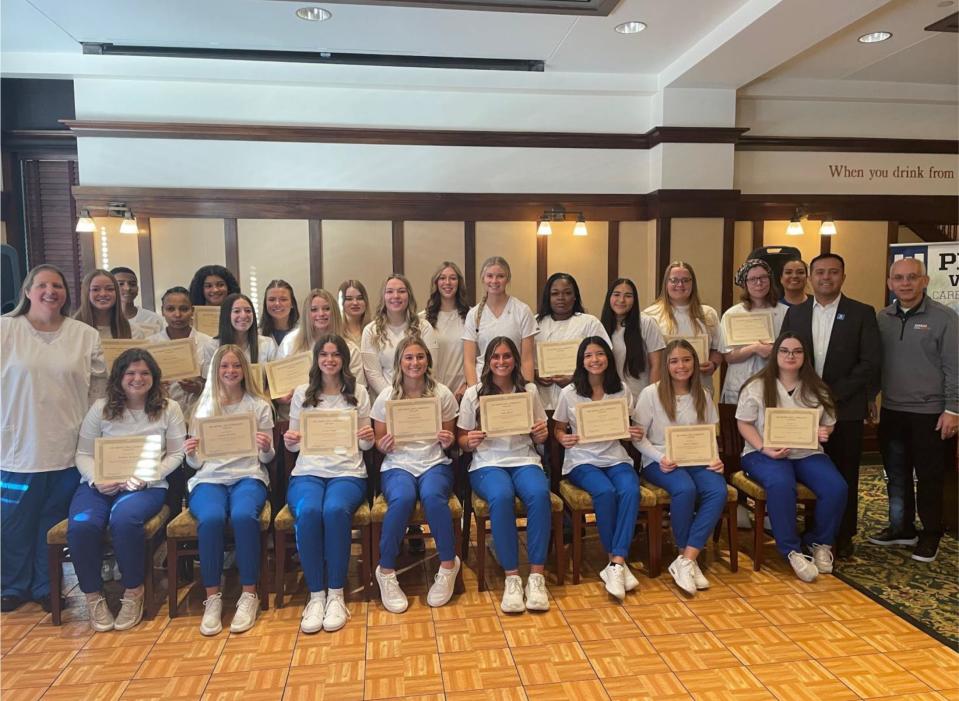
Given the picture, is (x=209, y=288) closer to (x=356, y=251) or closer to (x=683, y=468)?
(x=356, y=251)

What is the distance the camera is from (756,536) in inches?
145

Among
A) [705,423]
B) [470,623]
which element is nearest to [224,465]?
[470,623]

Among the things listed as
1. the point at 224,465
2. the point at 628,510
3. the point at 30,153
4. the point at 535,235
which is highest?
the point at 30,153

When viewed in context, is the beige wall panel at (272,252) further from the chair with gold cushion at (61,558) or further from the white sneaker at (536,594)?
the white sneaker at (536,594)

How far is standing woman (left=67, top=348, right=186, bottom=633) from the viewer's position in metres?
3.10

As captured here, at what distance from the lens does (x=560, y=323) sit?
13.3 feet

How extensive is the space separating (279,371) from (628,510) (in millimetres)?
2093

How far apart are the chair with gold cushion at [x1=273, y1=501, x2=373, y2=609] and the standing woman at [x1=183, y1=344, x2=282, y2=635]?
0.10 m

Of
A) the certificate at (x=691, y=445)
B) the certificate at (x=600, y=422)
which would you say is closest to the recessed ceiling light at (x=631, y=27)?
the certificate at (x=600, y=422)

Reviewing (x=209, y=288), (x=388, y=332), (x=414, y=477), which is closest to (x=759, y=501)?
(x=414, y=477)

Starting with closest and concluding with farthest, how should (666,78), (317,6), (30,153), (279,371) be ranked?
1. (279,371)
2. (317,6)
3. (666,78)
4. (30,153)

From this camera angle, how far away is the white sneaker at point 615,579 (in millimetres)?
3328

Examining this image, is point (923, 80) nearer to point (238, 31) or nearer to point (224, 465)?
point (238, 31)

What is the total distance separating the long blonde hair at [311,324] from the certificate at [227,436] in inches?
26.8
